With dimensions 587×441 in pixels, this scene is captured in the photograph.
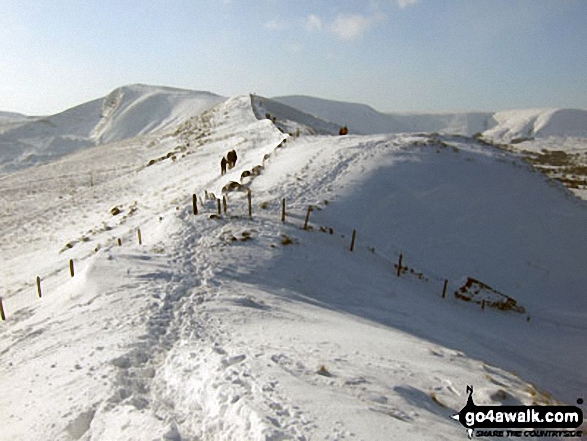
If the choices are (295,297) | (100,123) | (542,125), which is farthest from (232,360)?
(542,125)

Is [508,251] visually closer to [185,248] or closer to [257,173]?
[257,173]

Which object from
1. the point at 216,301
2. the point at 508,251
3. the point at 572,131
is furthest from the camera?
the point at 572,131

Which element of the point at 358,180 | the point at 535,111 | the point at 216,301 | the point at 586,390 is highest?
the point at 535,111

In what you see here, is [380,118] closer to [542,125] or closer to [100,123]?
[542,125]

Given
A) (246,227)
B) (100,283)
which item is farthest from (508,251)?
(100,283)

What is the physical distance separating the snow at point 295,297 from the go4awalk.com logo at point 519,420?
0.27 m

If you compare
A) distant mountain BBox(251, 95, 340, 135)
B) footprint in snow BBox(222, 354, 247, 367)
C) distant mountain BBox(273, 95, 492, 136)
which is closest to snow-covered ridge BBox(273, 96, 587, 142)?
distant mountain BBox(273, 95, 492, 136)

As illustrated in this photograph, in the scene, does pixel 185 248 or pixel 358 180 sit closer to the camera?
pixel 185 248

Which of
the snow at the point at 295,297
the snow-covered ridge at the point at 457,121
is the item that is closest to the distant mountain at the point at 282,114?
the snow at the point at 295,297

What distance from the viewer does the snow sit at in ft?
20.6

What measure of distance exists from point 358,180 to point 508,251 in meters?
8.67

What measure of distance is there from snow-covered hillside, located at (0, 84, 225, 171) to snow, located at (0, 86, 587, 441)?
2953cm

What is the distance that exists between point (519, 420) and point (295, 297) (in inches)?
267

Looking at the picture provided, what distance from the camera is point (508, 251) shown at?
20.3 m
